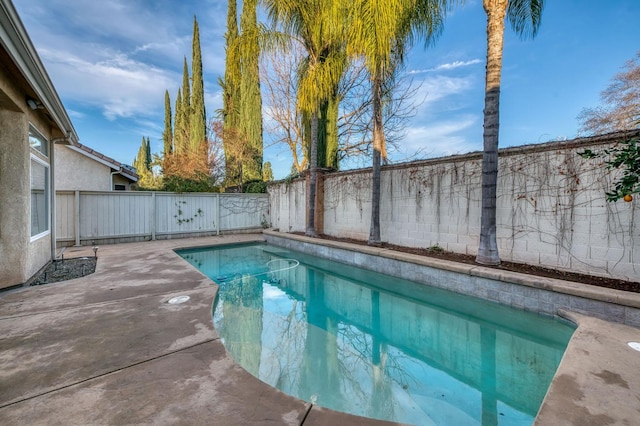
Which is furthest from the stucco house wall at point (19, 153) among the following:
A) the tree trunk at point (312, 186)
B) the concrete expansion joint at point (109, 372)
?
the tree trunk at point (312, 186)

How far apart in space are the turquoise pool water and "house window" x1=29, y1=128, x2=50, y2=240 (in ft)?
11.1

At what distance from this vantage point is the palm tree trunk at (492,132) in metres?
4.62

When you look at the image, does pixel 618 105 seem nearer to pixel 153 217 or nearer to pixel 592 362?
pixel 592 362

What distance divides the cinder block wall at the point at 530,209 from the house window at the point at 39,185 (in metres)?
6.85

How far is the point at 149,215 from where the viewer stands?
9469 millimetres

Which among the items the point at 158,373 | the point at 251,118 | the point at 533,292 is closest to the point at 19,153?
the point at 158,373

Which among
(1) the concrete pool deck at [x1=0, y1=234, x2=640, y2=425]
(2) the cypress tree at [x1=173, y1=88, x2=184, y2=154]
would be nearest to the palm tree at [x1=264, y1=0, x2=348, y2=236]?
(1) the concrete pool deck at [x1=0, y1=234, x2=640, y2=425]

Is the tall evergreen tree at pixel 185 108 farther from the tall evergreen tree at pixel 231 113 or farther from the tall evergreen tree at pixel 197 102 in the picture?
the tall evergreen tree at pixel 231 113

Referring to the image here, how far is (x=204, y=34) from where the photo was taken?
2050 centimetres

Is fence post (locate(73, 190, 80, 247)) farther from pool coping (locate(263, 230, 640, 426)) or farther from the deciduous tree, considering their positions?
the deciduous tree

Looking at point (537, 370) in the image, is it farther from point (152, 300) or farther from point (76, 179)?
point (76, 179)

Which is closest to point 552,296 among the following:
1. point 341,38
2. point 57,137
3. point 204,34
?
point 341,38

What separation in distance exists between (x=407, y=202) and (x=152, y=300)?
538cm

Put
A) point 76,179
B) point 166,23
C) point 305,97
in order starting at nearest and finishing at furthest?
point 305,97, point 166,23, point 76,179
